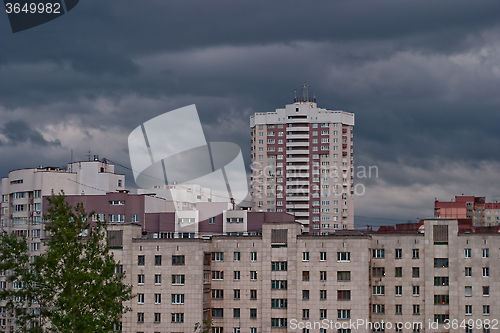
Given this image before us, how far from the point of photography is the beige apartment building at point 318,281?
296ft

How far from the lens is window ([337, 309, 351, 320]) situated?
90244 mm

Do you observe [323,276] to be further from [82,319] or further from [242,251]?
[82,319]

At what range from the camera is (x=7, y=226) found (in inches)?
5655

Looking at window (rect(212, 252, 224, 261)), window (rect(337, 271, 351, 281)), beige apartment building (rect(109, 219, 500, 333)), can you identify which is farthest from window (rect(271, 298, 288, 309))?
window (rect(212, 252, 224, 261))

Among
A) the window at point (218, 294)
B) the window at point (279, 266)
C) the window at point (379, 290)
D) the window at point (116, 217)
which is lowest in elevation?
the window at point (218, 294)

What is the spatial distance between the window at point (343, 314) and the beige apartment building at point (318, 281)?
13cm

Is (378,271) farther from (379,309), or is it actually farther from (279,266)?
(279,266)

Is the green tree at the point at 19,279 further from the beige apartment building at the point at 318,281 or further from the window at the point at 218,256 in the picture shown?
the window at the point at 218,256

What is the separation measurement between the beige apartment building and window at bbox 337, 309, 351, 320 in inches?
5.3

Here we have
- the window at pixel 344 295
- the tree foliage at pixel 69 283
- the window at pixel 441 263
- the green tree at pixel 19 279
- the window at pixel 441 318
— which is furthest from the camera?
the window at pixel 441 263

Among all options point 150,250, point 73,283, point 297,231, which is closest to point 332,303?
point 297,231

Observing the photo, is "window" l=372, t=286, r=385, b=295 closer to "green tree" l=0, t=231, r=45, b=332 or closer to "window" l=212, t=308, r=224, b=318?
"window" l=212, t=308, r=224, b=318

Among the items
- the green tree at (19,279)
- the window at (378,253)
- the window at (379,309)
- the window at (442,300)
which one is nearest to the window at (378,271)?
the window at (378,253)

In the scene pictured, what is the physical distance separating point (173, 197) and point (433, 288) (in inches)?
3402
